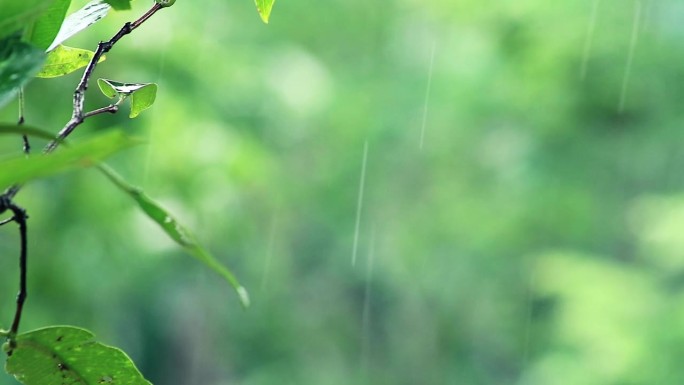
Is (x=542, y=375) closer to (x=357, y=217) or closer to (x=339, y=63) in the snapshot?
(x=357, y=217)

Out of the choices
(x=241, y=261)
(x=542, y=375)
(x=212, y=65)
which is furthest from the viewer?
(x=241, y=261)

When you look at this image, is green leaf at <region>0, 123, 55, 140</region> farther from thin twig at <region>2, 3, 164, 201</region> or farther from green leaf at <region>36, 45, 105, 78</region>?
green leaf at <region>36, 45, 105, 78</region>

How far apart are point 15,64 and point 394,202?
5.36m

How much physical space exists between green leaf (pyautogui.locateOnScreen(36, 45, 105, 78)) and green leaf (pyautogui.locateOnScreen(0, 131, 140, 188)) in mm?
208

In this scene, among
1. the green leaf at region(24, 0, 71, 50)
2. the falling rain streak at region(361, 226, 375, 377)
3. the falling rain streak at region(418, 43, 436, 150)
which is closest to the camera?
the green leaf at region(24, 0, 71, 50)

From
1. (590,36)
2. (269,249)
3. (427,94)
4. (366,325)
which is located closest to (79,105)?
(590,36)

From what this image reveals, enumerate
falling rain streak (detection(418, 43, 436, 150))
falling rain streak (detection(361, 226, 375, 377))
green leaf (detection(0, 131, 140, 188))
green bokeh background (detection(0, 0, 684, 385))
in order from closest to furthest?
green leaf (detection(0, 131, 140, 188))
green bokeh background (detection(0, 0, 684, 385))
falling rain streak (detection(418, 43, 436, 150))
falling rain streak (detection(361, 226, 375, 377))

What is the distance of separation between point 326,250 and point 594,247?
70.9 inches

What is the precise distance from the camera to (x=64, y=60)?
1.46 ft

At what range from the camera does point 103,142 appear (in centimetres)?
24

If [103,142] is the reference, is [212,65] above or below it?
below

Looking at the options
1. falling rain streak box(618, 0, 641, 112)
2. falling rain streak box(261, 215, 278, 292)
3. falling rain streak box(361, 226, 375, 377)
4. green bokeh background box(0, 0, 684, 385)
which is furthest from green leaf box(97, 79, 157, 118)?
falling rain streak box(361, 226, 375, 377)

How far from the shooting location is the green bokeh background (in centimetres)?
296

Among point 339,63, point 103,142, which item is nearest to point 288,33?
point 339,63
